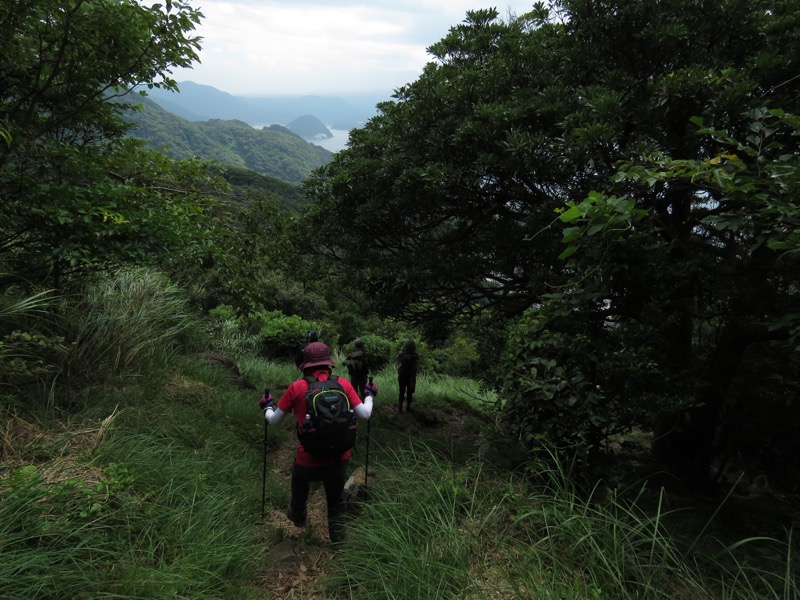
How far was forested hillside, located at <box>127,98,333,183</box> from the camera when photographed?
9244cm

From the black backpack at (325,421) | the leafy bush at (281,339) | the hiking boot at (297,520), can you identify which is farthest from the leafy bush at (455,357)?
the black backpack at (325,421)

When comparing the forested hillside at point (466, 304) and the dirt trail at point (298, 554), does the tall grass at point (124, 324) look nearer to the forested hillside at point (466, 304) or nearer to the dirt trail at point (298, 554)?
the forested hillside at point (466, 304)

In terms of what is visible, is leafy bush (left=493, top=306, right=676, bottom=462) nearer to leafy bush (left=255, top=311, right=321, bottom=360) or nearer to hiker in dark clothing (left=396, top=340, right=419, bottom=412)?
hiker in dark clothing (left=396, top=340, right=419, bottom=412)

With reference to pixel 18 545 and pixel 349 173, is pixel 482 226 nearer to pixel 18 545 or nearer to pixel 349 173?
pixel 349 173

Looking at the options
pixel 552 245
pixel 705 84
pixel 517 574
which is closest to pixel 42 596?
pixel 517 574

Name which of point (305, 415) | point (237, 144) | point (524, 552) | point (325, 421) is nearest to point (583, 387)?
point (524, 552)

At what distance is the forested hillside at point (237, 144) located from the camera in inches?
3639

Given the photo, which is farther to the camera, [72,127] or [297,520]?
[72,127]

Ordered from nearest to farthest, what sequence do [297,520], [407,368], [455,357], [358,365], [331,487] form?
1. [331,487]
2. [297,520]
3. [358,365]
4. [407,368]
5. [455,357]

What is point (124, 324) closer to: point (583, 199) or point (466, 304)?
point (466, 304)

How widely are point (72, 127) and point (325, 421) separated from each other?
4.30 m

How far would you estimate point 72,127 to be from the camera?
15.4ft

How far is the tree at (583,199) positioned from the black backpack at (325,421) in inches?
53.2

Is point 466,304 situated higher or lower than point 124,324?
higher
